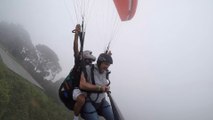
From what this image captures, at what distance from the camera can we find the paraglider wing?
35.6ft

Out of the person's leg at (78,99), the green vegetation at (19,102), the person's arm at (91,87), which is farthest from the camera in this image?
the green vegetation at (19,102)

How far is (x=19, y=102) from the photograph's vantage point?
3012 cm

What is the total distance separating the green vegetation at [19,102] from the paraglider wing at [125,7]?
56.6 ft

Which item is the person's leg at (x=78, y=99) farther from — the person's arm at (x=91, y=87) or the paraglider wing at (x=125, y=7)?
the paraglider wing at (x=125, y=7)

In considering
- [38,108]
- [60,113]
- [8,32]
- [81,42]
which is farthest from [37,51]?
[81,42]

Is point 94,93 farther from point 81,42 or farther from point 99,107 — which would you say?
point 81,42

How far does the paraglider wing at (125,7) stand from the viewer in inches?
428

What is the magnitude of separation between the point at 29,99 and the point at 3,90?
18.4 ft

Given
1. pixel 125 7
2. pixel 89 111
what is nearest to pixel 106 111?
pixel 89 111

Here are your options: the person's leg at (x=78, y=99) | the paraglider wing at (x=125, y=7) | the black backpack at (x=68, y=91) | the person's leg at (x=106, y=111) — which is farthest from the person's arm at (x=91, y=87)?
the paraglider wing at (x=125, y=7)

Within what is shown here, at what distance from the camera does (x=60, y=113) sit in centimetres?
4066

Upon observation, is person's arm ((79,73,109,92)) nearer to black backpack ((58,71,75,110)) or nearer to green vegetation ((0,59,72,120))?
black backpack ((58,71,75,110))

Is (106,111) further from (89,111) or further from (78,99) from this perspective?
(78,99)

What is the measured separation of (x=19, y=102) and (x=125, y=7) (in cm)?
2243
